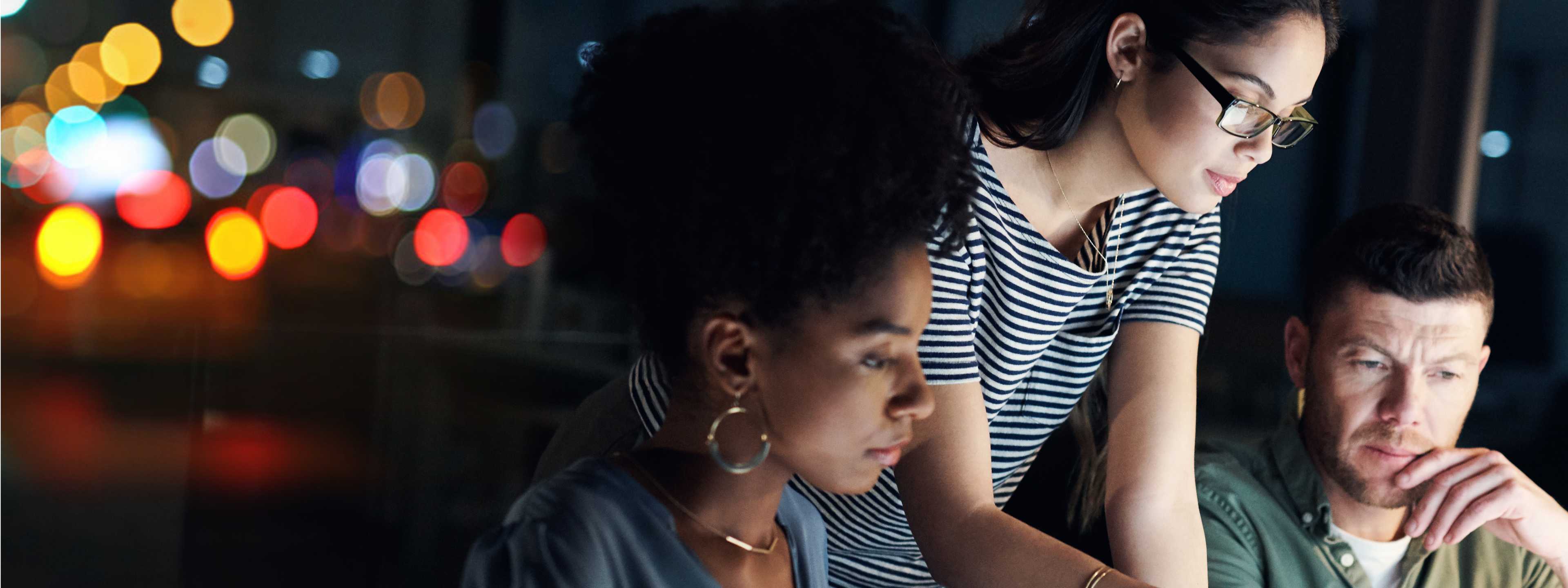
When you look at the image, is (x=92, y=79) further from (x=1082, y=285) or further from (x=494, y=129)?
(x=1082, y=285)

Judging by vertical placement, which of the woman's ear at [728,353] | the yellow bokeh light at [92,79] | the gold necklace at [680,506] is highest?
the yellow bokeh light at [92,79]

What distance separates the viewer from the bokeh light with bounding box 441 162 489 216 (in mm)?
4711

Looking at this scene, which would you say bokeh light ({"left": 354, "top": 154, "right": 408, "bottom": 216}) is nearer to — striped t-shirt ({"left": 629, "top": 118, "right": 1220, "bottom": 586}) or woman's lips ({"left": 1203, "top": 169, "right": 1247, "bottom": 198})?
striped t-shirt ({"left": 629, "top": 118, "right": 1220, "bottom": 586})

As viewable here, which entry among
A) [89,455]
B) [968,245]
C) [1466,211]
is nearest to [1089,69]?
[968,245]

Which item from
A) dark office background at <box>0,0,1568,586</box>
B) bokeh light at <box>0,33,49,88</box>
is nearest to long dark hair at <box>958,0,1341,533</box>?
dark office background at <box>0,0,1568,586</box>

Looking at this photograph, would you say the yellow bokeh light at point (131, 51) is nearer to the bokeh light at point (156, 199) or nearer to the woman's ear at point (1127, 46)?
the bokeh light at point (156, 199)

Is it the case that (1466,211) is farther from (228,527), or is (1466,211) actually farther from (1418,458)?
(228,527)

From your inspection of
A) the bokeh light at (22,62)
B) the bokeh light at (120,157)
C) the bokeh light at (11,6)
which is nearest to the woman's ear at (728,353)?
the bokeh light at (11,6)

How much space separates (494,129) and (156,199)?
1.45 m

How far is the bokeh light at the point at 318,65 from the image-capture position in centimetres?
460

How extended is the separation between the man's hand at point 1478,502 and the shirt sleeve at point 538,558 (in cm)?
101

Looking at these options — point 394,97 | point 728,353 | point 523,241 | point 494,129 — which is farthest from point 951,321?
point 394,97

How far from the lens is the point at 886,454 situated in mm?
819

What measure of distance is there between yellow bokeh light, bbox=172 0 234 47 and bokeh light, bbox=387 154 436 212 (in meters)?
0.82
